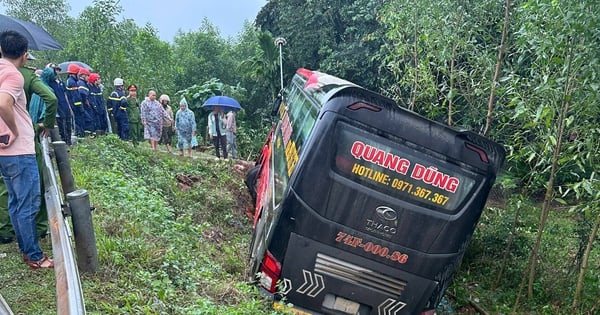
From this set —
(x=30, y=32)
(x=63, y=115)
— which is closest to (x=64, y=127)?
(x=63, y=115)

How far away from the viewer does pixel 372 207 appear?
440cm

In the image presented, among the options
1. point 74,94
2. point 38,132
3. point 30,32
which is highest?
point 30,32

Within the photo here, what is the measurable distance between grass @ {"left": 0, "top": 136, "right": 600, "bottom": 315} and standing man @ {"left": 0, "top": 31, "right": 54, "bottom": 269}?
26 centimetres

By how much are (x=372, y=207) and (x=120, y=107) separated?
940 centimetres

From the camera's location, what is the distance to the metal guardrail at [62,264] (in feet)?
7.26

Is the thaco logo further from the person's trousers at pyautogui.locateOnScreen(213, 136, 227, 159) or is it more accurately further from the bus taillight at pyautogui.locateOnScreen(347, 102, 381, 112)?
the person's trousers at pyautogui.locateOnScreen(213, 136, 227, 159)

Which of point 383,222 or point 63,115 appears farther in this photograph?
point 63,115

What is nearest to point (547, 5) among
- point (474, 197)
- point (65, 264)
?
point (474, 197)

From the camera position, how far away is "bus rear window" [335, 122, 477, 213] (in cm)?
436

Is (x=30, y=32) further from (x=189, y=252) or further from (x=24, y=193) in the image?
(x=189, y=252)

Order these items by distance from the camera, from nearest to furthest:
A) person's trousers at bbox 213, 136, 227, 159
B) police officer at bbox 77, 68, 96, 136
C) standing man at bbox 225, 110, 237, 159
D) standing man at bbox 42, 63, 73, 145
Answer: standing man at bbox 42, 63, 73, 145 → police officer at bbox 77, 68, 96, 136 → person's trousers at bbox 213, 136, 227, 159 → standing man at bbox 225, 110, 237, 159

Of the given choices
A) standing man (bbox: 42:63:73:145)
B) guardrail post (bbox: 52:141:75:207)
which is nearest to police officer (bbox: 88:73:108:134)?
standing man (bbox: 42:63:73:145)

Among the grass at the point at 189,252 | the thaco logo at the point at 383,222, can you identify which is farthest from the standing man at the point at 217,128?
the thaco logo at the point at 383,222

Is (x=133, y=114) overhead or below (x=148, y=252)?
overhead
